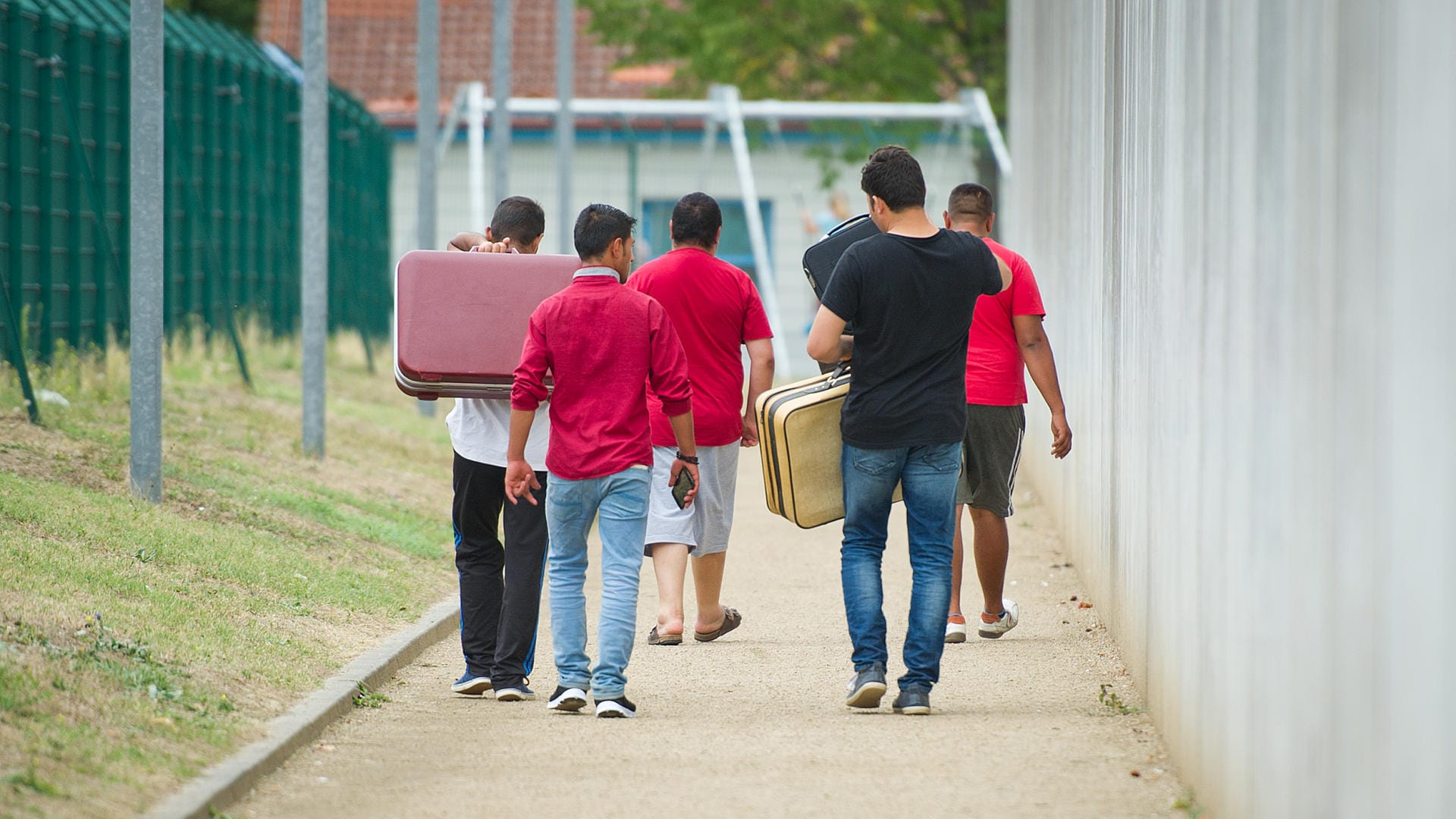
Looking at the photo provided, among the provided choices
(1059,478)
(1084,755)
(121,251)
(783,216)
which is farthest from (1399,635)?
(783,216)

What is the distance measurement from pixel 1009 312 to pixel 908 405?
1.76 meters

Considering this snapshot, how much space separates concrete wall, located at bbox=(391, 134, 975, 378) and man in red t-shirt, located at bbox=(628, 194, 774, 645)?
19101 millimetres

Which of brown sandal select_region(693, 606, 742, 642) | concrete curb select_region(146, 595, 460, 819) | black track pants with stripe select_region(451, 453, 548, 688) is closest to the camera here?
concrete curb select_region(146, 595, 460, 819)

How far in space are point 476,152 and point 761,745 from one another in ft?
65.2

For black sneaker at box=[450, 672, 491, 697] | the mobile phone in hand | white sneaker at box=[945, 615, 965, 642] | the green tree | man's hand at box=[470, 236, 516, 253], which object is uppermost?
the green tree

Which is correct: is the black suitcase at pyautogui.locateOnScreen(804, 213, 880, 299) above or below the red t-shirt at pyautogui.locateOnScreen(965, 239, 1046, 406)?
above

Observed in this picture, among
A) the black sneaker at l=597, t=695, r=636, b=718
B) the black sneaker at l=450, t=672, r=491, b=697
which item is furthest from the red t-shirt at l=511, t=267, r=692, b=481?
the black sneaker at l=450, t=672, r=491, b=697

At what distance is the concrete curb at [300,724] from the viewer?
4.96 meters

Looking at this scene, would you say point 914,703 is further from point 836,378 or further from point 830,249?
point 830,249

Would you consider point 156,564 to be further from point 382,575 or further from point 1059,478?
point 1059,478

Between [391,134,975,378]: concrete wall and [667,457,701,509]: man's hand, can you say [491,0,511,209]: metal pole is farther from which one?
[667,457,701,509]: man's hand

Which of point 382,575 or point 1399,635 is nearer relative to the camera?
point 1399,635

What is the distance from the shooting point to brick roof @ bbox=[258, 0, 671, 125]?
3550 cm

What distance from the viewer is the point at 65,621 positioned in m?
6.28
